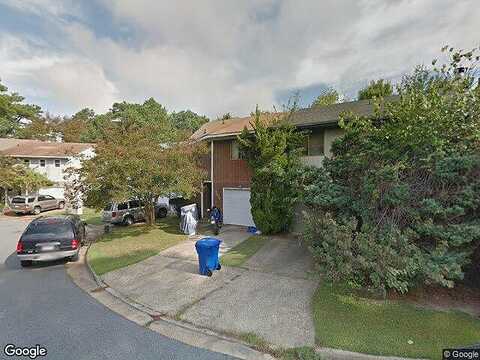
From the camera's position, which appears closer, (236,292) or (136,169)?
(236,292)

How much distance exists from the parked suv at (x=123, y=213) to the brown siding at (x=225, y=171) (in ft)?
15.5

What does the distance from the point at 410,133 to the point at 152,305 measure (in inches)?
292

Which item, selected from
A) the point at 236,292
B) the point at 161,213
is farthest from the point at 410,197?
the point at 161,213

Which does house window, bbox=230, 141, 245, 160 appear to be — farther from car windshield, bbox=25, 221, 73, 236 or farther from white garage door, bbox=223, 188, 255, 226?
car windshield, bbox=25, 221, 73, 236

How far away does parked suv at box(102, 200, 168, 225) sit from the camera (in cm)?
1659

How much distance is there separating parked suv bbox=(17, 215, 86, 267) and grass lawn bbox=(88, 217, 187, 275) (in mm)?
939

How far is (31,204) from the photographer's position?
22.6 m

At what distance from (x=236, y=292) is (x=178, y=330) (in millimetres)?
1895

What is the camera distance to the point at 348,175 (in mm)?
7527

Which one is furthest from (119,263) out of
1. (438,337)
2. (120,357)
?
(438,337)

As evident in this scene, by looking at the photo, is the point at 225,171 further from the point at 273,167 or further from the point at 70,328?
the point at 70,328

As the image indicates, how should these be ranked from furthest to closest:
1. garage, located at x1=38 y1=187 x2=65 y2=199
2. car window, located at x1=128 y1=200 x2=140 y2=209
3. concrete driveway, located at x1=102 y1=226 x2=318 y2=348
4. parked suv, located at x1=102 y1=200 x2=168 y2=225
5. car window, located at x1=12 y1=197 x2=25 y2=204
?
garage, located at x1=38 y1=187 x2=65 y2=199, car window, located at x1=12 y1=197 x2=25 y2=204, car window, located at x1=128 y1=200 x2=140 y2=209, parked suv, located at x1=102 y1=200 x2=168 y2=225, concrete driveway, located at x1=102 y1=226 x2=318 y2=348

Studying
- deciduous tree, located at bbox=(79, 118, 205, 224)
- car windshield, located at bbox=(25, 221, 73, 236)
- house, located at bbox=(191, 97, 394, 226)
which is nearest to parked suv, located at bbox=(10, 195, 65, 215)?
deciduous tree, located at bbox=(79, 118, 205, 224)

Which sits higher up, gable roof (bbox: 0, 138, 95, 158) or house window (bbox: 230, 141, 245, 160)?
gable roof (bbox: 0, 138, 95, 158)
